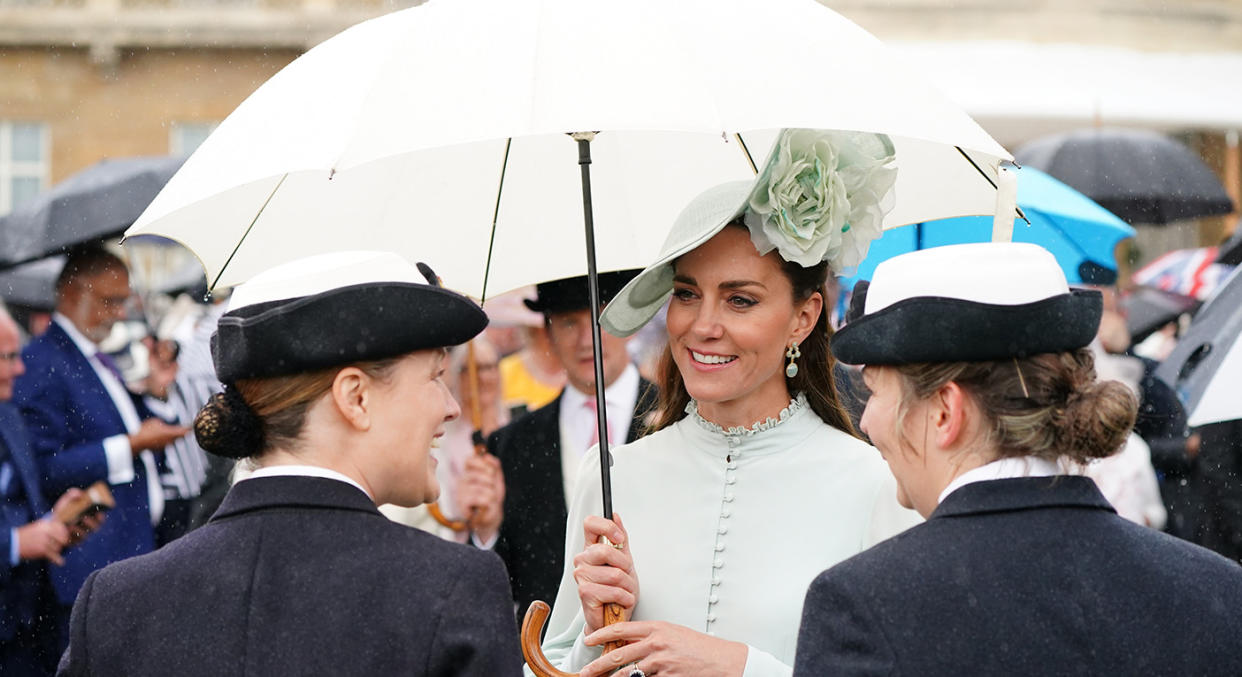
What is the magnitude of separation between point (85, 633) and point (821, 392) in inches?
67.2

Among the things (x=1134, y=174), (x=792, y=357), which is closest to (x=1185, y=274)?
(x=1134, y=174)

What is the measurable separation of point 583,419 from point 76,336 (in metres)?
2.63

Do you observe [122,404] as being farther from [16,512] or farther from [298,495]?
[298,495]

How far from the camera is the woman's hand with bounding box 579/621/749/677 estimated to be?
110 inches

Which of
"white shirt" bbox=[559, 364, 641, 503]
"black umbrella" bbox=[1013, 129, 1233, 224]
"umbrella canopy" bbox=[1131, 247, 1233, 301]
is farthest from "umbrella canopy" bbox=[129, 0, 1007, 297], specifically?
"umbrella canopy" bbox=[1131, 247, 1233, 301]

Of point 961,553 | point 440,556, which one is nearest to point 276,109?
point 440,556

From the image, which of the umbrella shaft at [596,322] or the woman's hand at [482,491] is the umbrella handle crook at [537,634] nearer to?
the umbrella shaft at [596,322]

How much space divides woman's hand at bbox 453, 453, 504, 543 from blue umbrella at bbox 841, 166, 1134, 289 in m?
1.54

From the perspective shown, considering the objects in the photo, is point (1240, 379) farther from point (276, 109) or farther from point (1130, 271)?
→ point (1130, 271)

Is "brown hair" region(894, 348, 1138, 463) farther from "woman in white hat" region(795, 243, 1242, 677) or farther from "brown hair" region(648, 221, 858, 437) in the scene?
Answer: "brown hair" region(648, 221, 858, 437)

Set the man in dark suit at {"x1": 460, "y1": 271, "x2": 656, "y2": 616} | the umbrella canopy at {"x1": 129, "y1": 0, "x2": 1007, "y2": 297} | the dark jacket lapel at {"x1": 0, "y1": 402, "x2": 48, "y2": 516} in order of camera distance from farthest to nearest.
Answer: the dark jacket lapel at {"x1": 0, "y1": 402, "x2": 48, "y2": 516} < the man in dark suit at {"x1": 460, "y1": 271, "x2": 656, "y2": 616} < the umbrella canopy at {"x1": 129, "y1": 0, "x2": 1007, "y2": 297}

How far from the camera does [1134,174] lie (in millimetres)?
9266

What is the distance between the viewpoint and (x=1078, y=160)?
9016 mm

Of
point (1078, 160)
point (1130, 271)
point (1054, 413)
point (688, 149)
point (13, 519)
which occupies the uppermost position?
point (688, 149)
